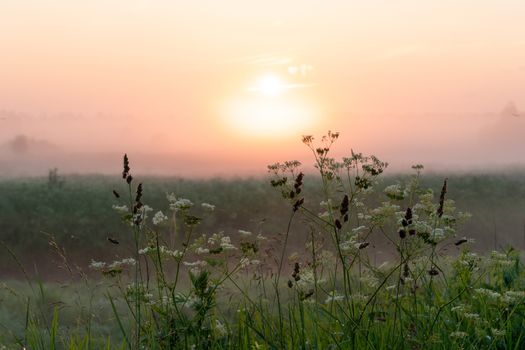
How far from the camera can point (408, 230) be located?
6004 mm

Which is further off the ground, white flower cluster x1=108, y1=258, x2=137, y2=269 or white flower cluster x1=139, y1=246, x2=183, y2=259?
white flower cluster x1=139, y1=246, x2=183, y2=259

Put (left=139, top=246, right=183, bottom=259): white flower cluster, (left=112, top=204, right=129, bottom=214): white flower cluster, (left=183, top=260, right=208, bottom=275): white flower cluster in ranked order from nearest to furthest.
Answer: (left=139, top=246, right=183, bottom=259): white flower cluster
(left=112, top=204, right=129, bottom=214): white flower cluster
(left=183, top=260, right=208, bottom=275): white flower cluster

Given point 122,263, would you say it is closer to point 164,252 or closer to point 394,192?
point 164,252

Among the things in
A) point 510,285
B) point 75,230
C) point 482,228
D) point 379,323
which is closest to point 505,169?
point 482,228

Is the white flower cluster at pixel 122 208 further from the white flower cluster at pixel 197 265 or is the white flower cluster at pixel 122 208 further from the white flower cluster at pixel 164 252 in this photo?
the white flower cluster at pixel 197 265

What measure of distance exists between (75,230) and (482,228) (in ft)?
43.2

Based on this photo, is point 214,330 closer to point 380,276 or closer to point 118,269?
point 118,269

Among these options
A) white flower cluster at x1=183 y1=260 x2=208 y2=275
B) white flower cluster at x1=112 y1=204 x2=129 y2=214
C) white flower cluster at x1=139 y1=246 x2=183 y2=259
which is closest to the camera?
white flower cluster at x1=139 y1=246 x2=183 y2=259

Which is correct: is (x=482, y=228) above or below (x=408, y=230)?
below

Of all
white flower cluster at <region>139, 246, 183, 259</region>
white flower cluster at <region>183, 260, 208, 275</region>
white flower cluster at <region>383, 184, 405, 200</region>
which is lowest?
white flower cluster at <region>183, 260, 208, 275</region>

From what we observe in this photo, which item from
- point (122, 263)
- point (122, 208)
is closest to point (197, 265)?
point (122, 263)

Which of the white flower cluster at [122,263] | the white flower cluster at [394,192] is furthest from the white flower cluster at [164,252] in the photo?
the white flower cluster at [394,192]

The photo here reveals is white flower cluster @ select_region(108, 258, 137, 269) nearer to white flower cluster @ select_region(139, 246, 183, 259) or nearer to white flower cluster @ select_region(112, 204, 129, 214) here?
white flower cluster @ select_region(139, 246, 183, 259)

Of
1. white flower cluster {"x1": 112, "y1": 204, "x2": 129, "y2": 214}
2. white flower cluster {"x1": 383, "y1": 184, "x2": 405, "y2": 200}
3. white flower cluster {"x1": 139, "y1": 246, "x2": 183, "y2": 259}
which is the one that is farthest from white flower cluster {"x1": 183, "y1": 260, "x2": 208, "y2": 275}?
white flower cluster {"x1": 383, "y1": 184, "x2": 405, "y2": 200}
